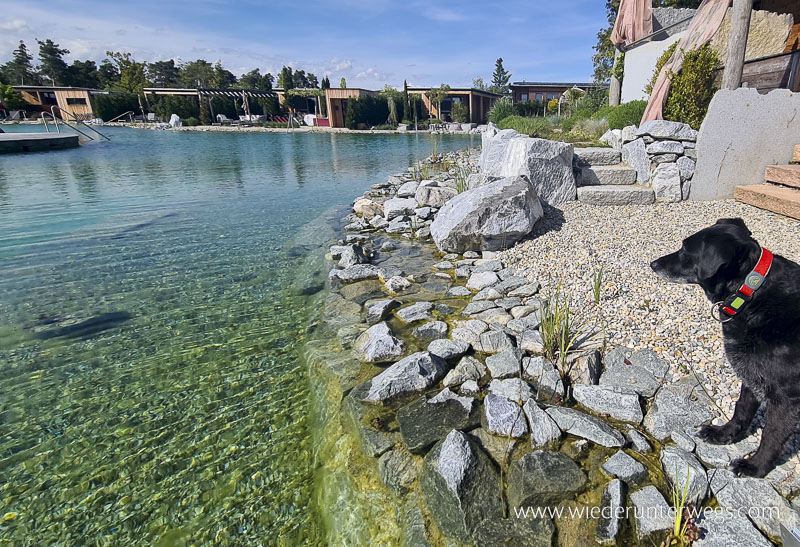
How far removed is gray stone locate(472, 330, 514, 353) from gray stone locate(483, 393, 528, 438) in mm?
690

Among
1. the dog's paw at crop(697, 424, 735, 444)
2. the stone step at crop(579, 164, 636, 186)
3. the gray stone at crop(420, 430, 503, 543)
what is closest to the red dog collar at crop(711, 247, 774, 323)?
the dog's paw at crop(697, 424, 735, 444)

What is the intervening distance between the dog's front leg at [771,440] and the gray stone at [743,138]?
17.8 feet

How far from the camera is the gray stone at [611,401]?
2.58 m

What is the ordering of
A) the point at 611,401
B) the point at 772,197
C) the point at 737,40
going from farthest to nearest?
1. the point at 737,40
2. the point at 772,197
3. the point at 611,401

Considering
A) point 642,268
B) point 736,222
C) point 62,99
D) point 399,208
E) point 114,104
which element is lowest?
point 642,268

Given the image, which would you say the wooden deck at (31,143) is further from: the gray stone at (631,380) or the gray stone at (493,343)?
the gray stone at (631,380)

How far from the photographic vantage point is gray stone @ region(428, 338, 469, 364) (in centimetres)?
342

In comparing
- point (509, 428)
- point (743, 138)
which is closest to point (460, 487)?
point (509, 428)

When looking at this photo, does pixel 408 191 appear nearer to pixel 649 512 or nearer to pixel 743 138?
pixel 743 138

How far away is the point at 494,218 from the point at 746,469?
4032 millimetres

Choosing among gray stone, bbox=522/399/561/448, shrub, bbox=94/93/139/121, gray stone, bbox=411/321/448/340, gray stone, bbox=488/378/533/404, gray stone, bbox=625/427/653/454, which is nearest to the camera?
gray stone, bbox=625/427/653/454

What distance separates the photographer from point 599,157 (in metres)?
7.29

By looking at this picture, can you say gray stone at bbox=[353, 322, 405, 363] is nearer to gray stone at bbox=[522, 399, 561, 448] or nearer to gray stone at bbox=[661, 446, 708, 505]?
gray stone at bbox=[522, 399, 561, 448]

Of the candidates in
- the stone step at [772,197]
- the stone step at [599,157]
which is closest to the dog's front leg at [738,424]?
the stone step at [772,197]
